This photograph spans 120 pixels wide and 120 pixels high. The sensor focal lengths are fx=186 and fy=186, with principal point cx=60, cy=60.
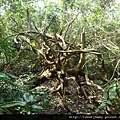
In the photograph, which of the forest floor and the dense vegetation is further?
the forest floor

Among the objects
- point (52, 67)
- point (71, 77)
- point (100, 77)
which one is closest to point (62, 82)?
point (71, 77)

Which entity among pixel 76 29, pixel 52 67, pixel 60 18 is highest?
pixel 60 18

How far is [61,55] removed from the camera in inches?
113

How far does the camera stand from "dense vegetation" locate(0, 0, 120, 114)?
1551 millimetres

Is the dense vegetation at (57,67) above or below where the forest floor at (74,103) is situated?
above

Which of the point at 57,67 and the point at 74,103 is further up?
the point at 57,67

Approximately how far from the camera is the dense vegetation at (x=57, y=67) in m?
1.55

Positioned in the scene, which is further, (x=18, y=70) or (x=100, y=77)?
(x=18, y=70)

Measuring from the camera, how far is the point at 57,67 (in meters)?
2.76

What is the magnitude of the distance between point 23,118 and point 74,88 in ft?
6.60

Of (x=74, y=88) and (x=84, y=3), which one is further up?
(x=84, y=3)

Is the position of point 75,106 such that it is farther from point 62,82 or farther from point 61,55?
point 61,55

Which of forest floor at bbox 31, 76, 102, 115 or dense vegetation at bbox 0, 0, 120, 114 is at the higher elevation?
dense vegetation at bbox 0, 0, 120, 114

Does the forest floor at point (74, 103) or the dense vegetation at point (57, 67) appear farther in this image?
the forest floor at point (74, 103)
